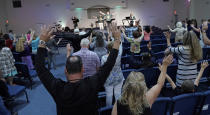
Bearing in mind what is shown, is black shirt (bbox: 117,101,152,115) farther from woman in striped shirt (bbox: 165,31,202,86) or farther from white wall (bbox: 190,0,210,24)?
white wall (bbox: 190,0,210,24)

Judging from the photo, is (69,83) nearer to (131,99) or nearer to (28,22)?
(131,99)

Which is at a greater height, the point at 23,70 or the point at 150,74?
the point at 150,74

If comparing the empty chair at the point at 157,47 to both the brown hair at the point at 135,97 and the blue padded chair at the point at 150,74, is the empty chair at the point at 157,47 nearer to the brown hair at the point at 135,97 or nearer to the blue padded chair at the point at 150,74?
the blue padded chair at the point at 150,74

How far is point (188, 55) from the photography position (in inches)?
112

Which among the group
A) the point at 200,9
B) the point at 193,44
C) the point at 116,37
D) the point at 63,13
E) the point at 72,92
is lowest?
the point at 72,92

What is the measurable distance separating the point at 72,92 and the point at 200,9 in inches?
611

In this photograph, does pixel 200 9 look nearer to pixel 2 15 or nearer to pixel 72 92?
pixel 72 92

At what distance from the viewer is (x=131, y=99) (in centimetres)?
154

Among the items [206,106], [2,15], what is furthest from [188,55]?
[2,15]

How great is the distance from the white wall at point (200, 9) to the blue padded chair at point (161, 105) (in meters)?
13.8

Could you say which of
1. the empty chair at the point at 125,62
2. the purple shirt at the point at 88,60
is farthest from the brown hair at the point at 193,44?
the empty chair at the point at 125,62

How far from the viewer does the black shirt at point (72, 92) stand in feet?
4.64

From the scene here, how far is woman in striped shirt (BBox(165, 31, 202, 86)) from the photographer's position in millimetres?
2746

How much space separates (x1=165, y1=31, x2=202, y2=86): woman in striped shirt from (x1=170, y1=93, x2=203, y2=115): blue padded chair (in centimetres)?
65
